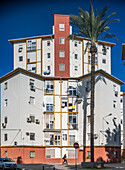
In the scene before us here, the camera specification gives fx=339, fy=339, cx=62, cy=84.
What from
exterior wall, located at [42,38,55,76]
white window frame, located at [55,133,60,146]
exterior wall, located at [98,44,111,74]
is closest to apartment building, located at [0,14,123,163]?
white window frame, located at [55,133,60,146]

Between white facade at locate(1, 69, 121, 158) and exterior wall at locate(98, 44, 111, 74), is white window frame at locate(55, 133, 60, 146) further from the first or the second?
exterior wall at locate(98, 44, 111, 74)

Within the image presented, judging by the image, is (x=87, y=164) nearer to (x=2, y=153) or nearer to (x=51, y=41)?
(x=2, y=153)

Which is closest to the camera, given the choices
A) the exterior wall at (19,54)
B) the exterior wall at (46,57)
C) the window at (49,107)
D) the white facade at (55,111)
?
the white facade at (55,111)

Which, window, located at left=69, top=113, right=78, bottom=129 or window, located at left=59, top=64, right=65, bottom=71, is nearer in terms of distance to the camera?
window, located at left=69, top=113, right=78, bottom=129

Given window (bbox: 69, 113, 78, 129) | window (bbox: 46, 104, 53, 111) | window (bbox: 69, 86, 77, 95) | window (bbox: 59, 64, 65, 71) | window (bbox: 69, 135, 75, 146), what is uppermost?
window (bbox: 59, 64, 65, 71)

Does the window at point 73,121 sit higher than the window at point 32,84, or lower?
lower

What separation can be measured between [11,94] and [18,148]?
869 cm

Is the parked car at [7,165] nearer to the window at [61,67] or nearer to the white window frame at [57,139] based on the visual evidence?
the white window frame at [57,139]

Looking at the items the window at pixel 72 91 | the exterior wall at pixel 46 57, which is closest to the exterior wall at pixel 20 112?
the window at pixel 72 91

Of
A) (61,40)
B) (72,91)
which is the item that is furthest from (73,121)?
(61,40)

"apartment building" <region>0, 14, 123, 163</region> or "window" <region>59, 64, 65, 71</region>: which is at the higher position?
"window" <region>59, 64, 65, 71</region>

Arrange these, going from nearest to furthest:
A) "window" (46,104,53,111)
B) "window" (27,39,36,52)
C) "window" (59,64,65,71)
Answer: "window" (46,104,53,111), "window" (59,64,65,71), "window" (27,39,36,52)

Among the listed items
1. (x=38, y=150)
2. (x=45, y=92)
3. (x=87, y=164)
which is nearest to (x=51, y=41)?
(x=45, y=92)

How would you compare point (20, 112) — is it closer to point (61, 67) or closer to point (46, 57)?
point (61, 67)
